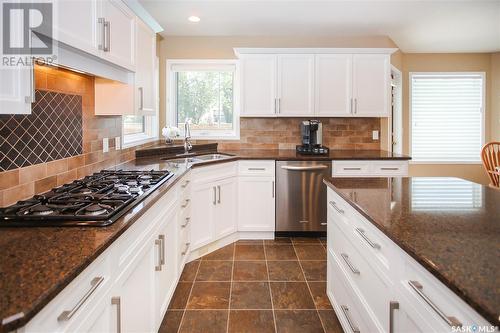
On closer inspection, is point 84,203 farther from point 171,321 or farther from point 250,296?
point 250,296

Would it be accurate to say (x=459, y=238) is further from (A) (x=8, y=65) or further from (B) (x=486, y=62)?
(B) (x=486, y=62)

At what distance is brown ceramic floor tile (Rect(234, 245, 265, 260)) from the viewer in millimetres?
3400

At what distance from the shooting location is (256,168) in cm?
388

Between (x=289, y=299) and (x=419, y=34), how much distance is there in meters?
3.68

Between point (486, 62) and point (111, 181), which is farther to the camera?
point (486, 62)

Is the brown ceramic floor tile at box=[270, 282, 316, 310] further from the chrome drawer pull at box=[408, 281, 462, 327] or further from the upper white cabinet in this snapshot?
the upper white cabinet

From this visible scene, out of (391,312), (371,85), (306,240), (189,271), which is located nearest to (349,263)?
(391,312)

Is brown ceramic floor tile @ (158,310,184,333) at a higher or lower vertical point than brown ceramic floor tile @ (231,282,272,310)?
lower

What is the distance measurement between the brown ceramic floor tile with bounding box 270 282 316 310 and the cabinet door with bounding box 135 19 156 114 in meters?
1.68

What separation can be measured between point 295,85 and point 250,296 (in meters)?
2.53

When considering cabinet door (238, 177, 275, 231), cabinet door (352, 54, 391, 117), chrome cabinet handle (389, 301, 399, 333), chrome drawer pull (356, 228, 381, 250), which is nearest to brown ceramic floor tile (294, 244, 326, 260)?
cabinet door (238, 177, 275, 231)

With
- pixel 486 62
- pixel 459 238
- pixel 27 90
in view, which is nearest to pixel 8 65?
pixel 27 90

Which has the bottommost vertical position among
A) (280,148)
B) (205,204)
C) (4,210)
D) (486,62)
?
(205,204)

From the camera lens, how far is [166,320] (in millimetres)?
2268
